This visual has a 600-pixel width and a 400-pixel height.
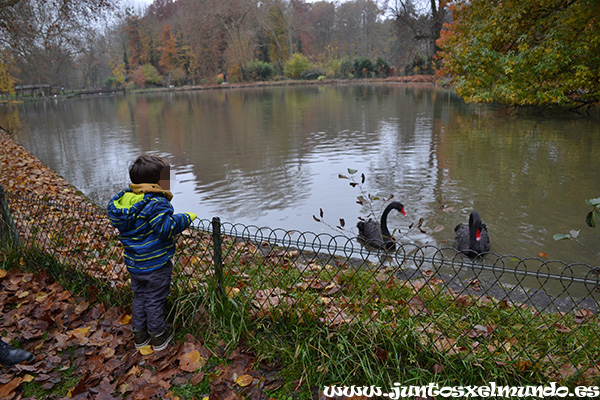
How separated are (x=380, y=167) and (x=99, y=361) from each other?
8.91 metres

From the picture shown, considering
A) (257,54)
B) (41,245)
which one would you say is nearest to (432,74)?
(257,54)

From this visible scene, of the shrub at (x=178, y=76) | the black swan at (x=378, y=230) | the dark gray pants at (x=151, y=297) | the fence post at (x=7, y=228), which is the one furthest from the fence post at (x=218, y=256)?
the shrub at (x=178, y=76)

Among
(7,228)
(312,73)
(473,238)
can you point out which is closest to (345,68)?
(312,73)

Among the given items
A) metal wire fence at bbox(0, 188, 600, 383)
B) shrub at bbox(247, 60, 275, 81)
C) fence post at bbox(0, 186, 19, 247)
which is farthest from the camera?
shrub at bbox(247, 60, 275, 81)

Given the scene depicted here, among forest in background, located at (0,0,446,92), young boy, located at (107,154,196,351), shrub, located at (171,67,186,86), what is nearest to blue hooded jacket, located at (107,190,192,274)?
young boy, located at (107,154,196,351)

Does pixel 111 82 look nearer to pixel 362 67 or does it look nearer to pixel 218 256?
pixel 362 67

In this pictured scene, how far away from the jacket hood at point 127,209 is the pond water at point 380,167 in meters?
0.29

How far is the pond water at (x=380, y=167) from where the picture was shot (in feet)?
24.1

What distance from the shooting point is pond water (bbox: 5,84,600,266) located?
7.36m

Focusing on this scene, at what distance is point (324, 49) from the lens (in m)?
85.4

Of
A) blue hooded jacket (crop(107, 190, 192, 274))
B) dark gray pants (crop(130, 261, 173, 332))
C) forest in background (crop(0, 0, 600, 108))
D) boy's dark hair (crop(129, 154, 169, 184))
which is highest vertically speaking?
forest in background (crop(0, 0, 600, 108))

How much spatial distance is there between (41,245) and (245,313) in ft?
8.75

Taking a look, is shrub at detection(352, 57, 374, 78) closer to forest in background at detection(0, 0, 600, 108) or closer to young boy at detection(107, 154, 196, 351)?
forest in background at detection(0, 0, 600, 108)

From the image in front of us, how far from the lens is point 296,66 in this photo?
2525 inches
